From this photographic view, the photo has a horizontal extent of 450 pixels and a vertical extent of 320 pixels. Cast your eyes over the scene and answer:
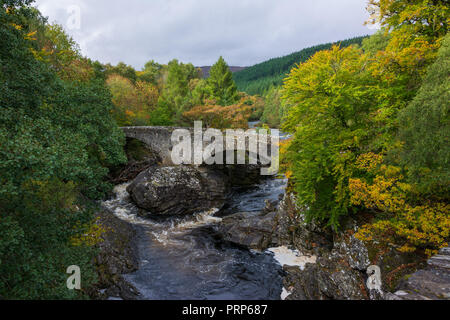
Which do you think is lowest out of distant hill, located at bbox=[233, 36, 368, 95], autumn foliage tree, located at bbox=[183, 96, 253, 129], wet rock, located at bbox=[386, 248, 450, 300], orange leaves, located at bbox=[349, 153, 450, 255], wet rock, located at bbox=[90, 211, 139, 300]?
wet rock, located at bbox=[90, 211, 139, 300]

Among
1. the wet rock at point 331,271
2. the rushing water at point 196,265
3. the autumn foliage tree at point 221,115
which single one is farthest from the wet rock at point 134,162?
the wet rock at point 331,271

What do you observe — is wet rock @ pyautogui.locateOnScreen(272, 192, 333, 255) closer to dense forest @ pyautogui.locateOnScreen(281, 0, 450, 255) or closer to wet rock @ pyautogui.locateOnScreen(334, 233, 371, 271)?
dense forest @ pyautogui.locateOnScreen(281, 0, 450, 255)

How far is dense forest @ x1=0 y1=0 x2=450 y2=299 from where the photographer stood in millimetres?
5832

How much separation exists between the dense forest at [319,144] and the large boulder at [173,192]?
23.1 feet

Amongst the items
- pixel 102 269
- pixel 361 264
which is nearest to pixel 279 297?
pixel 361 264

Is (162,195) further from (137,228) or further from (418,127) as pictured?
(418,127)

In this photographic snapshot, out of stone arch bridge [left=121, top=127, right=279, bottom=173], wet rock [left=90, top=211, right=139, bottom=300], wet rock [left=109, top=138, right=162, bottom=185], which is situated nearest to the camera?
wet rock [left=90, top=211, right=139, bottom=300]

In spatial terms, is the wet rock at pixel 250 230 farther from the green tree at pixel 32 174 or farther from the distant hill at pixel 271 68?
the distant hill at pixel 271 68

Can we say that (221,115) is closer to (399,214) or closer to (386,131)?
(386,131)

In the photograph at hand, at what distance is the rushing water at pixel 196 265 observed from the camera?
11.2 m

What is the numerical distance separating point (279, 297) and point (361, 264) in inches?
147

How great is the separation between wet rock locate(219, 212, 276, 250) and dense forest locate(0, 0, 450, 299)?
368 centimetres

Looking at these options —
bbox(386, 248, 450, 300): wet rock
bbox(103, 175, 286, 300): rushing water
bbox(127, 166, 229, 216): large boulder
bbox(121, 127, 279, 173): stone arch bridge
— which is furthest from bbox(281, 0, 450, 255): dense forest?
bbox(127, 166, 229, 216): large boulder

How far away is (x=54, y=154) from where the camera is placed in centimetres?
549
